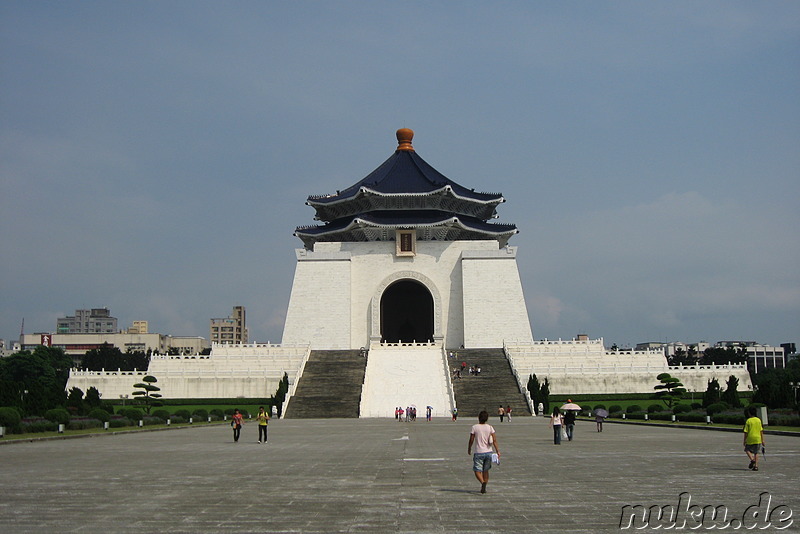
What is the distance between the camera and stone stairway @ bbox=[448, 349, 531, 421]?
31969mm

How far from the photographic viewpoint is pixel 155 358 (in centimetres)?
3900

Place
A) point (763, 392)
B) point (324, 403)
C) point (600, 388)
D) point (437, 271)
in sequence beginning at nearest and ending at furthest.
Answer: point (763, 392) → point (324, 403) → point (600, 388) → point (437, 271)

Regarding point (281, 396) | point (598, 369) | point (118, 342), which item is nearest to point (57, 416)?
point (281, 396)

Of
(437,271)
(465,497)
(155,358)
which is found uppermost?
(437,271)

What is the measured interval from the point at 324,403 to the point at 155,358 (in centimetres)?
1041

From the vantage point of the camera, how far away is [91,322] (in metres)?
138

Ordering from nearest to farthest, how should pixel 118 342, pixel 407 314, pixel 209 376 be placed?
pixel 209 376, pixel 407 314, pixel 118 342

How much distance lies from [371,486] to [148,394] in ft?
90.3

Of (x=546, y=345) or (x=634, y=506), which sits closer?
(x=634, y=506)

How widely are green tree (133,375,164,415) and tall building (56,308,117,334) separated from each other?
106246 mm

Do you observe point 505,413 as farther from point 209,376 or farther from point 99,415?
point 99,415

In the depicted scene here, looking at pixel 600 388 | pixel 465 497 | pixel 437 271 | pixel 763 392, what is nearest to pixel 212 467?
pixel 465 497

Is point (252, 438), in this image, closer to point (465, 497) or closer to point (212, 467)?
point (212, 467)

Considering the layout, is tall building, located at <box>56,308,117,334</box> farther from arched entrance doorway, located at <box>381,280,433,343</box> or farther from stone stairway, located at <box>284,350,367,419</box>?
stone stairway, located at <box>284,350,367,419</box>
